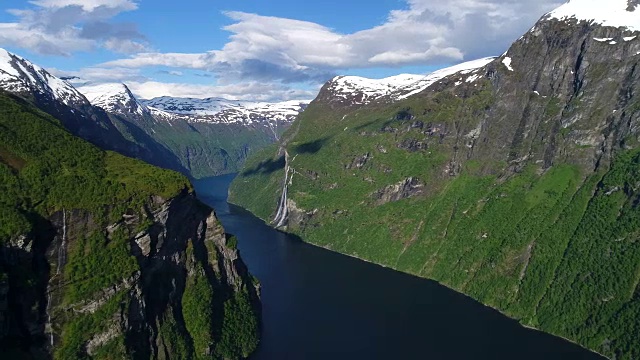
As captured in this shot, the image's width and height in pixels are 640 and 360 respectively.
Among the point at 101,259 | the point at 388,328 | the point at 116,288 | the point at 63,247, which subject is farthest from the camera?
the point at 388,328

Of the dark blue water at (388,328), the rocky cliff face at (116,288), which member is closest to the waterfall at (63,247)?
the rocky cliff face at (116,288)

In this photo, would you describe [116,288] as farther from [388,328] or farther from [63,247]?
[388,328]

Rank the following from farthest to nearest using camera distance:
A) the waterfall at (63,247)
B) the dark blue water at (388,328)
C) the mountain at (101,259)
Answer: the dark blue water at (388,328), the waterfall at (63,247), the mountain at (101,259)

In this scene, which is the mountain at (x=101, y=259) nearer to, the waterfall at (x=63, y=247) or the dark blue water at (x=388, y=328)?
the waterfall at (x=63, y=247)

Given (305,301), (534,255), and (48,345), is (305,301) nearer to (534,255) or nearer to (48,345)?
(534,255)

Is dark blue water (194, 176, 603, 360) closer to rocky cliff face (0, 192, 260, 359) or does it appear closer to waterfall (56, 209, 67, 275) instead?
Result: rocky cliff face (0, 192, 260, 359)

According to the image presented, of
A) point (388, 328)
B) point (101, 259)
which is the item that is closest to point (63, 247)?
point (101, 259)
